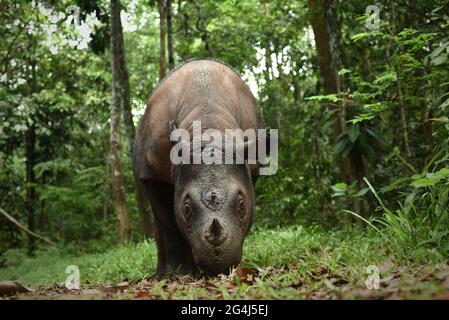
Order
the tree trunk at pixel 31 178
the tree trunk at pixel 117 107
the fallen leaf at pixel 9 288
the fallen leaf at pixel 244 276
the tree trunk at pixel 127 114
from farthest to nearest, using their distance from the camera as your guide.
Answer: the tree trunk at pixel 31 178 < the tree trunk at pixel 127 114 < the tree trunk at pixel 117 107 < the fallen leaf at pixel 244 276 < the fallen leaf at pixel 9 288

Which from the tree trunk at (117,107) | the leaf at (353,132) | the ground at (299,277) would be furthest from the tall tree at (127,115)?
the leaf at (353,132)

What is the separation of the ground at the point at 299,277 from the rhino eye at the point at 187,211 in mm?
554

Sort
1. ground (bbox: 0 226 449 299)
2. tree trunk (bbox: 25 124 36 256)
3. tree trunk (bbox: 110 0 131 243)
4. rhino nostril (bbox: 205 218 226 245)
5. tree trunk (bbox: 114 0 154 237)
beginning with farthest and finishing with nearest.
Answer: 1. tree trunk (bbox: 25 124 36 256)
2. tree trunk (bbox: 114 0 154 237)
3. tree trunk (bbox: 110 0 131 243)
4. rhino nostril (bbox: 205 218 226 245)
5. ground (bbox: 0 226 449 299)

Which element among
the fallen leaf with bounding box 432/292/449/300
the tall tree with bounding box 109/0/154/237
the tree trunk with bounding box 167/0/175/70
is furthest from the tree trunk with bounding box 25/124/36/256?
the fallen leaf with bounding box 432/292/449/300

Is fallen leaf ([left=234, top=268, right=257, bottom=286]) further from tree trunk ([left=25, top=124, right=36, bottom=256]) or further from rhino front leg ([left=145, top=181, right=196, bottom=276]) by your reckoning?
tree trunk ([left=25, top=124, right=36, bottom=256])

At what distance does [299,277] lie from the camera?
13.4 ft

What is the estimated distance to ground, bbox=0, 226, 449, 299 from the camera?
2.86 meters

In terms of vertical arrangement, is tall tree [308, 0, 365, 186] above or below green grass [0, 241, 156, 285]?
above

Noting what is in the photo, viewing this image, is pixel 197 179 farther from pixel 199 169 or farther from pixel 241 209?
pixel 241 209

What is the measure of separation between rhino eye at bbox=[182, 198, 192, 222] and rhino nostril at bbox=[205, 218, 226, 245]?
46 centimetres

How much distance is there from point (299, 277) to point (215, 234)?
2.48 ft

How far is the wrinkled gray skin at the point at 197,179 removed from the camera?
4527 mm

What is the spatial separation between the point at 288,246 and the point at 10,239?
12.3 m

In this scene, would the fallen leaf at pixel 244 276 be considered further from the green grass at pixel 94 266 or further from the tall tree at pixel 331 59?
the tall tree at pixel 331 59
